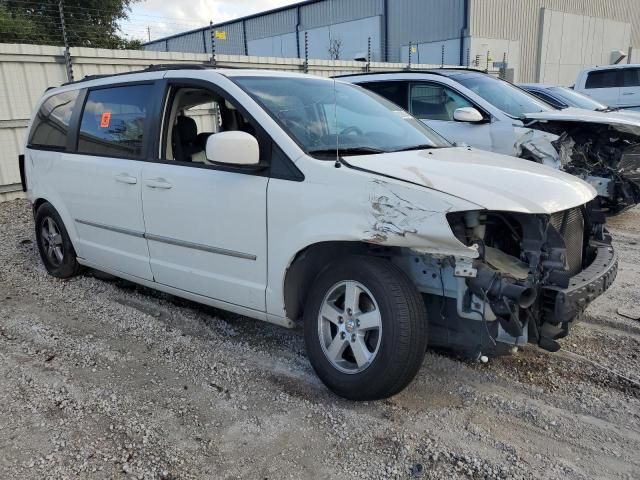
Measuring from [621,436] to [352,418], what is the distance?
1.37 meters

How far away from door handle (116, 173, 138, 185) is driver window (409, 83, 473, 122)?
4626 mm

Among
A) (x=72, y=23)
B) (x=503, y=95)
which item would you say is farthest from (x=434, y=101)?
(x=72, y=23)

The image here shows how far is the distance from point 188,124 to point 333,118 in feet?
4.36

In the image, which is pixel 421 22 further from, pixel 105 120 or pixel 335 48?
pixel 105 120

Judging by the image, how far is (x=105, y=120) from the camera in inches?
176

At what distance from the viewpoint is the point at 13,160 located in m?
8.82

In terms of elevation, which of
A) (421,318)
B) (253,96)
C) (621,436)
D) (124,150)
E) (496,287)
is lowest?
(621,436)

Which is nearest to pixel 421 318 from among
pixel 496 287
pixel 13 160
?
pixel 496 287

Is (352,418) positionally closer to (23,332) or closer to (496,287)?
Result: (496,287)

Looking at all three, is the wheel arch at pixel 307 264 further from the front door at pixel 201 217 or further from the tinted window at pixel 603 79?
the tinted window at pixel 603 79

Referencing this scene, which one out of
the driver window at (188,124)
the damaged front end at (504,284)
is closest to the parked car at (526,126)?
the driver window at (188,124)

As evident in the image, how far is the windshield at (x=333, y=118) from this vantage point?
11.1ft

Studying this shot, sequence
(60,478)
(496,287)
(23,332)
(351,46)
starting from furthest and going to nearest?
1. (351,46)
2. (23,332)
3. (496,287)
4. (60,478)

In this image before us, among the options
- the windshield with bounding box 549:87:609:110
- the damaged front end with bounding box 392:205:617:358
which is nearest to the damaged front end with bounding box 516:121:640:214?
the windshield with bounding box 549:87:609:110
